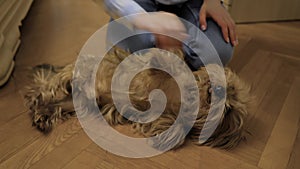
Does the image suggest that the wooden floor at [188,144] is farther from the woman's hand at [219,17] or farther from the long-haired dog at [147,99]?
the woman's hand at [219,17]

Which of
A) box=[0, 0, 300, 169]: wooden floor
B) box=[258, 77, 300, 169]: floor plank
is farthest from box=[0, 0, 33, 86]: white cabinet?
box=[258, 77, 300, 169]: floor plank

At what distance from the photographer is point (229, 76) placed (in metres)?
0.56

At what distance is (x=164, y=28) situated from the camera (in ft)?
2.21

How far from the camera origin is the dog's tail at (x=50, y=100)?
605 millimetres

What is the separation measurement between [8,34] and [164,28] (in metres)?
0.46

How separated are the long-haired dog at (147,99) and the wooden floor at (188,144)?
0.08 feet

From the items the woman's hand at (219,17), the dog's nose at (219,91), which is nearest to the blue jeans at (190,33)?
the woman's hand at (219,17)

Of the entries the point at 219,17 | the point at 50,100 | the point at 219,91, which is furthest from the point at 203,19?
the point at 50,100

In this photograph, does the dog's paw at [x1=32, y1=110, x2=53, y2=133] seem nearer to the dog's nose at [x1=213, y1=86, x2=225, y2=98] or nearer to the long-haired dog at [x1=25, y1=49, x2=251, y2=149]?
the long-haired dog at [x1=25, y1=49, x2=251, y2=149]

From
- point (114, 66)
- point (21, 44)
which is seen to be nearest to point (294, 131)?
point (114, 66)

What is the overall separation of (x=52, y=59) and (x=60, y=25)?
0.34 meters

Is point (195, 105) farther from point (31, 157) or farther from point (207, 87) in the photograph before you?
point (31, 157)

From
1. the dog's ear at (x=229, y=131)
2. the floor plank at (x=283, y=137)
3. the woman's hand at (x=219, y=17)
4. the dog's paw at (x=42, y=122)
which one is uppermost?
the woman's hand at (x=219, y=17)

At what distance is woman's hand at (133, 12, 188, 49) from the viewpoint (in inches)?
26.5
